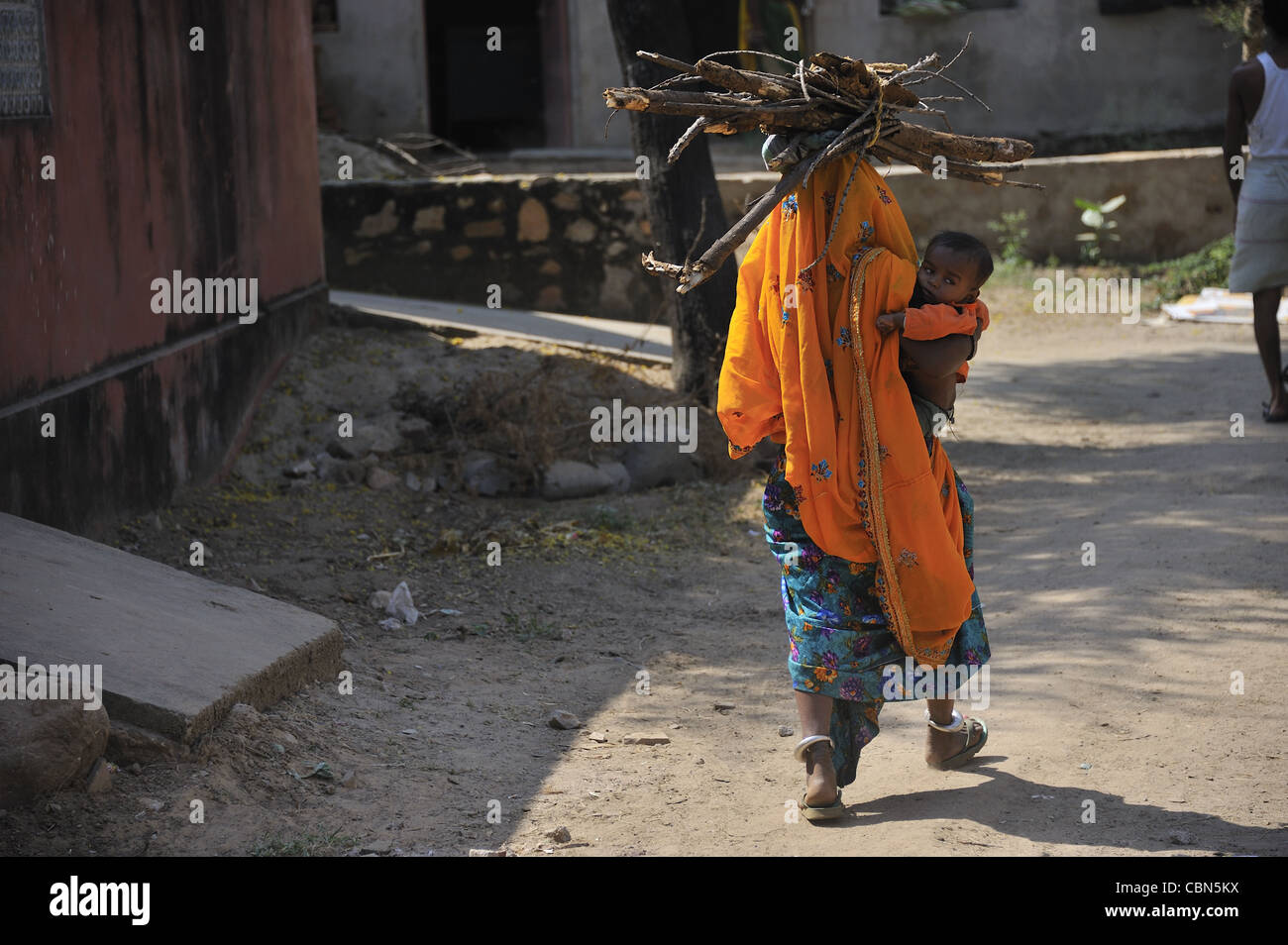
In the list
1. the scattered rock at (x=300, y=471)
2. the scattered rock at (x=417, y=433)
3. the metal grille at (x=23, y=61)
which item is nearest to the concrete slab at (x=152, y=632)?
the metal grille at (x=23, y=61)

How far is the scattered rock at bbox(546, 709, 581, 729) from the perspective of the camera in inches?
147

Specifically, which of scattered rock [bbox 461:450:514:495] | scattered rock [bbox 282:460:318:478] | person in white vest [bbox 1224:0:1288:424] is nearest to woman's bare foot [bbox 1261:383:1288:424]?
person in white vest [bbox 1224:0:1288:424]

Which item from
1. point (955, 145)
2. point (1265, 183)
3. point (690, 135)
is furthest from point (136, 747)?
point (1265, 183)

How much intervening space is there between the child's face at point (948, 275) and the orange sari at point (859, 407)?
0.04 metres

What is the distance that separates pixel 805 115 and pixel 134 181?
308 cm

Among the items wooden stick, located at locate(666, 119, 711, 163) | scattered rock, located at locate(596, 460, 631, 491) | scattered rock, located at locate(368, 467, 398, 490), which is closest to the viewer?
wooden stick, located at locate(666, 119, 711, 163)

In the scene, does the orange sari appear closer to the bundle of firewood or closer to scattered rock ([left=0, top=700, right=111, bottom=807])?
the bundle of firewood

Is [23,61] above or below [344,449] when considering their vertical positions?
above

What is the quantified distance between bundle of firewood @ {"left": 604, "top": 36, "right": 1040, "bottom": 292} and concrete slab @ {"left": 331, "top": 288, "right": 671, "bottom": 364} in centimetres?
422

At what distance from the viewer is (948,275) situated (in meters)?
2.86

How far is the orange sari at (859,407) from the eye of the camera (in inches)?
113

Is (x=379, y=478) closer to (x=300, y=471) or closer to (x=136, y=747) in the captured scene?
(x=300, y=471)

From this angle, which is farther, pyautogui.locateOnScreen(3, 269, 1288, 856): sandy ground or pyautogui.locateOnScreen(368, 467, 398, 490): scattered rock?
pyautogui.locateOnScreen(368, 467, 398, 490): scattered rock

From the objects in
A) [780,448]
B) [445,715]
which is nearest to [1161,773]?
[780,448]
